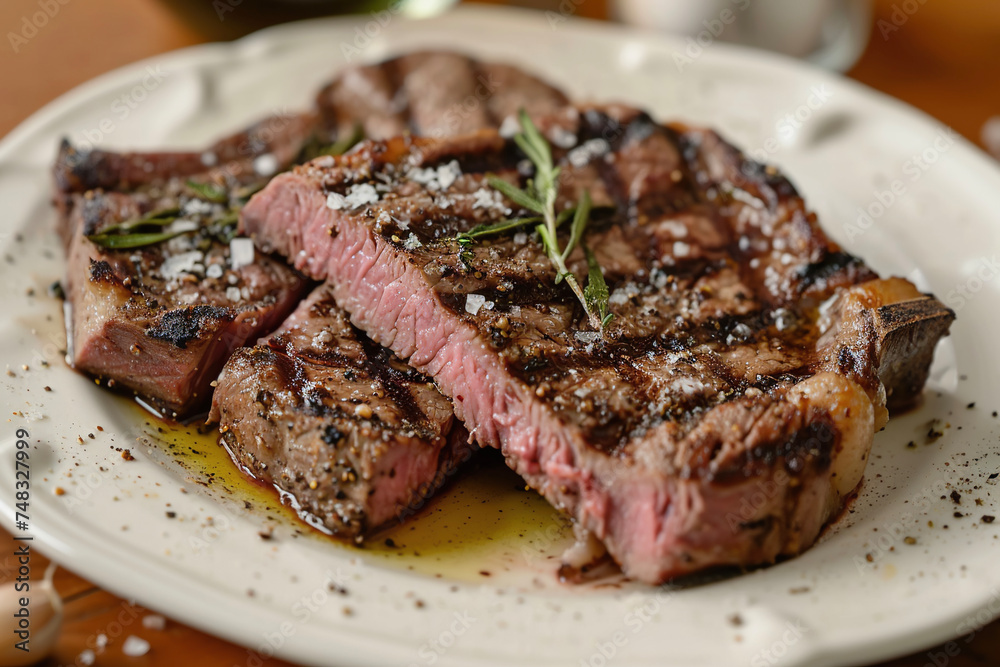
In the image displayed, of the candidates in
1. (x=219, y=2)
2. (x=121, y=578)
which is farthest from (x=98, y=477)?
(x=219, y=2)

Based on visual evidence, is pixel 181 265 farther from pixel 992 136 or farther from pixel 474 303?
pixel 992 136

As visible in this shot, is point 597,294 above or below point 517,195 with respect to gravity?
below

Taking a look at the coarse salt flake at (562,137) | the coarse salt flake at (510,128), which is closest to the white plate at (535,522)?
the coarse salt flake at (562,137)

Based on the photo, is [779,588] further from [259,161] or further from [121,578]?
[259,161]

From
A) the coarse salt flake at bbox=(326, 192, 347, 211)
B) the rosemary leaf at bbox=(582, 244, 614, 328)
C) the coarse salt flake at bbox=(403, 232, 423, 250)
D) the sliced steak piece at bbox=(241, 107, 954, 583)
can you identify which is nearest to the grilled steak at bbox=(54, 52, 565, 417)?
the sliced steak piece at bbox=(241, 107, 954, 583)

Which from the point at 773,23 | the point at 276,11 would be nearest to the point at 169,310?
the point at 276,11
